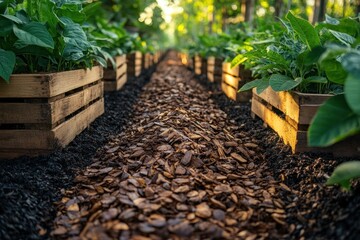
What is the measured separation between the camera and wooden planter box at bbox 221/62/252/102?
187 inches

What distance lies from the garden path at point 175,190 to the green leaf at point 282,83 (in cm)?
58

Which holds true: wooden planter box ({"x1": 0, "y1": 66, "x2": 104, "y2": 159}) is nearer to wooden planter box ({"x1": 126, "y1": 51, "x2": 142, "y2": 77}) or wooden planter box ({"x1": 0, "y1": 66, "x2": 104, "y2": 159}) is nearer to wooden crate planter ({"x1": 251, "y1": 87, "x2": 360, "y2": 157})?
wooden crate planter ({"x1": 251, "y1": 87, "x2": 360, "y2": 157})

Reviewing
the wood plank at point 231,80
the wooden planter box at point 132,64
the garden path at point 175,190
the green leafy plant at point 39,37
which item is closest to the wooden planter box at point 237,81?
the wood plank at point 231,80

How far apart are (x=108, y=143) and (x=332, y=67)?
1921mm

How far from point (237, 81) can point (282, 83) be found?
2079mm

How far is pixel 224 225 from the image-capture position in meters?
1.86

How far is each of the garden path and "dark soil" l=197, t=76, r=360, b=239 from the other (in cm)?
8

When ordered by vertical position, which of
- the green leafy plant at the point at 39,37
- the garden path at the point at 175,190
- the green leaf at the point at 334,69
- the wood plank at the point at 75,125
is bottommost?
the garden path at the point at 175,190

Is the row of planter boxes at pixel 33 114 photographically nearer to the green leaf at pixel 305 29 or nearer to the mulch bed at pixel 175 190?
the mulch bed at pixel 175 190

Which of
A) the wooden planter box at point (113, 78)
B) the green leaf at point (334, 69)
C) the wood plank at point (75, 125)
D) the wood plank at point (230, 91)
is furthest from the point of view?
the wooden planter box at point (113, 78)

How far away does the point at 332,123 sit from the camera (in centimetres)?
176

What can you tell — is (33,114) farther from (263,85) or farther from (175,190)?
(263,85)

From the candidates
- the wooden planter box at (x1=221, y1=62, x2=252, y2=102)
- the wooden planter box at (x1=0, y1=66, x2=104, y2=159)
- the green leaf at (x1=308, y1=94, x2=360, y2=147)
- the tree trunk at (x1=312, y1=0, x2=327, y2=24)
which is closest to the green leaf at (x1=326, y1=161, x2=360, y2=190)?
the green leaf at (x1=308, y1=94, x2=360, y2=147)

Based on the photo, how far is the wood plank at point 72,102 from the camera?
2.69 metres
